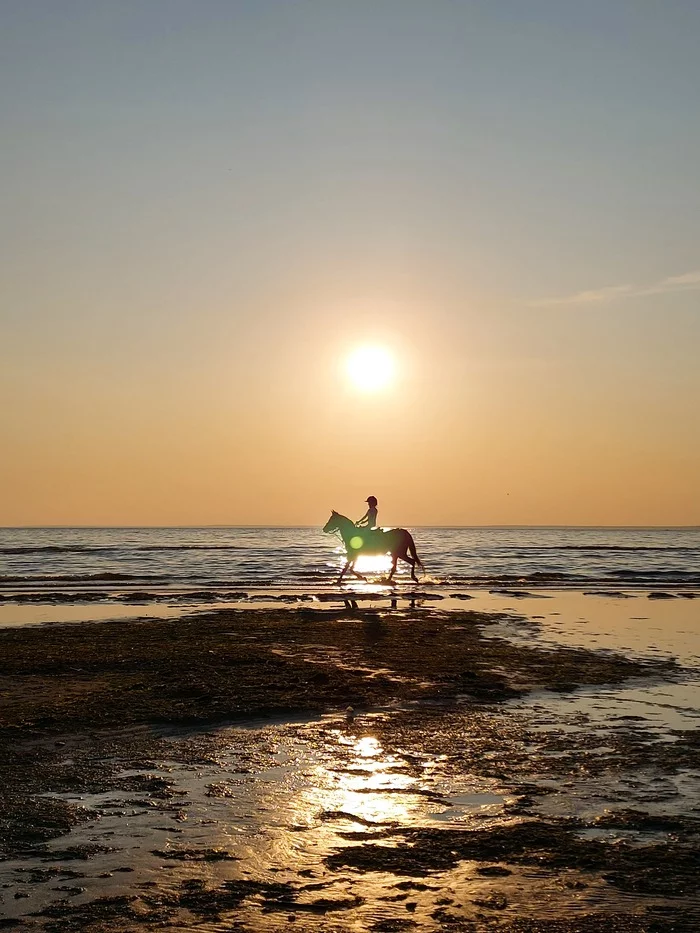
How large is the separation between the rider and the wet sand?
45.8ft

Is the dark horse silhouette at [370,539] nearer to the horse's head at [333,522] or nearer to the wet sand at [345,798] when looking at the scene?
the horse's head at [333,522]

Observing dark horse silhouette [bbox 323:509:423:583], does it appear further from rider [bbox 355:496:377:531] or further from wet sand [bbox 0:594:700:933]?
wet sand [bbox 0:594:700:933]

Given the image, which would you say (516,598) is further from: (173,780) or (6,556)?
(6,556)

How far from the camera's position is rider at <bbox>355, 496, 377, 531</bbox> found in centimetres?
2795

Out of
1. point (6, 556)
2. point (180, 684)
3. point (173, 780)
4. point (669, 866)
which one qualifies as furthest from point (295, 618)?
point (6, 556)

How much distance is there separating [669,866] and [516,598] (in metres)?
24.4

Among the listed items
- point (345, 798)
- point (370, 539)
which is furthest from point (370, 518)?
point (345, 798)

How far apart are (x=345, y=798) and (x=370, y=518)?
856 inches

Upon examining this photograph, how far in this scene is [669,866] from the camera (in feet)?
18.7

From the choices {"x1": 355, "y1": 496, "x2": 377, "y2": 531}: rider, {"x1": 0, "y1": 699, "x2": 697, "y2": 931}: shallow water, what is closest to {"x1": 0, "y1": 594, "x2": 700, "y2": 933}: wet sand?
{"x1": 0, "y1": 699, "x2": 697, "y2": 931}: shallow water

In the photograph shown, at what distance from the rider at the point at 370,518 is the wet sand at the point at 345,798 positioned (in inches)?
549

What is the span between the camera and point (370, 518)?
2881cm

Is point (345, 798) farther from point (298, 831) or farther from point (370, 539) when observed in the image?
point (370, 539)

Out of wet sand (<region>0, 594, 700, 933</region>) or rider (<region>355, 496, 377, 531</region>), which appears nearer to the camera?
wet sand (<region>0, 594, 700, 933</region>)
